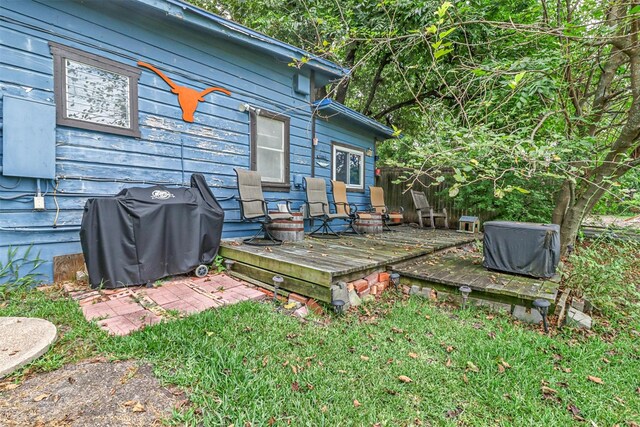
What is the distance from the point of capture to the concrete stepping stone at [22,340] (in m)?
1.60

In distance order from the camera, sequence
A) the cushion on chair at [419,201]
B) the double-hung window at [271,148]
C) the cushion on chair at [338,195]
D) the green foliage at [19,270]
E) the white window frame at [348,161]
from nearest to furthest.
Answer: the green foliage at [19,270] < the double-hung window at [271,148] < the cushion on chair at [338,195] < the white window frame at [348,161] < the cushion on chair at [419,201]

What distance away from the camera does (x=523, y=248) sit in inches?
123

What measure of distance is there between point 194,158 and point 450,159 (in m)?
3.24

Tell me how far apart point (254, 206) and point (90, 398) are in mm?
2964

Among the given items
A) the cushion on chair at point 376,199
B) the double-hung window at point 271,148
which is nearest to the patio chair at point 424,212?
the cushion on chair at point 376,199

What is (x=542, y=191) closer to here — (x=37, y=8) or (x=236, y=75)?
(x=236, y=75)

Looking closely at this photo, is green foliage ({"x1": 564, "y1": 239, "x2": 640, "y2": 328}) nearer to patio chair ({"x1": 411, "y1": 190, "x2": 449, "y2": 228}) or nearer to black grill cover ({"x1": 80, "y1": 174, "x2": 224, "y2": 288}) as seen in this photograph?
black grill cover ({"x1": 80, "y1": 174, "x2": 224, "y2": 288})

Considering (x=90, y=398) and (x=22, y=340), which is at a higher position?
(x=22, y=340)

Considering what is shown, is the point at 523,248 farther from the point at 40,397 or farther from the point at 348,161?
the point at 348,161

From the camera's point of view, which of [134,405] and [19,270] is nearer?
[134,405]

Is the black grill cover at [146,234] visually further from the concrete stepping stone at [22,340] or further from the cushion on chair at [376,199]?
the cushion on chair at [376,199]

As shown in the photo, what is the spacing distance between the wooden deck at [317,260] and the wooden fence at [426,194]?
11.8 ft

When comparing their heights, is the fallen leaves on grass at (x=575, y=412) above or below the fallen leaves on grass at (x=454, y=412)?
below

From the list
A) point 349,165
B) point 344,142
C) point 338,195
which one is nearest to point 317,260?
point 338,195
